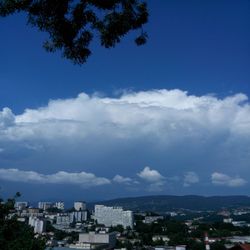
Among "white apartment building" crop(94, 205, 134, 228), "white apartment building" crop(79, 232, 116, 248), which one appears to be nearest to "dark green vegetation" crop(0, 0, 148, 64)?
"white apartment building" crop(79, 232, 116, 248)

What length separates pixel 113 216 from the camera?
6073 inches

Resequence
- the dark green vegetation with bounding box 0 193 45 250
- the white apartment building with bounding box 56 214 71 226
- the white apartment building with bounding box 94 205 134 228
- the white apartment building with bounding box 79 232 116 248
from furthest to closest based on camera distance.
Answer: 1. the white apartment building with bounding box 56 214 71 226
2. the white apartment building with bounding box 94 205 134 228
3. the white apartment building with bounding box 79 232 116 248
4. the dark green vegetation with bounding box 0 193 45 250

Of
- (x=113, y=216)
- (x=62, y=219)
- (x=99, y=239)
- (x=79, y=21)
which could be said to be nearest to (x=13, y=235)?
(x=79, y=21)

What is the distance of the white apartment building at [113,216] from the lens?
14300 cm

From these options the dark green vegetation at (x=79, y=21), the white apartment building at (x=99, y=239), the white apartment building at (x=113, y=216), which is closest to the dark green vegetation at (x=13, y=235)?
the dark green vegetation at (x=79, y=21)

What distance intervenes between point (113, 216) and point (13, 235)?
459ft

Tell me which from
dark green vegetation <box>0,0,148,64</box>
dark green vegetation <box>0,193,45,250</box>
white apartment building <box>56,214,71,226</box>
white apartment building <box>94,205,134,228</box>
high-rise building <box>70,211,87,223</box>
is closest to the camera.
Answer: dark green vegetation <box>0,0,148,64</box>

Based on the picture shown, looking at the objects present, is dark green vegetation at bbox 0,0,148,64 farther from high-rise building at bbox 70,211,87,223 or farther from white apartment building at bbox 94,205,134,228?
high-rise building at bbox 70,211,87,223

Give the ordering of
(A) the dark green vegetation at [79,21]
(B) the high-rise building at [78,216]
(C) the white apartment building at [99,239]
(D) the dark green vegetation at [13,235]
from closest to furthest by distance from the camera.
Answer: (A) the dark green vegetation at [79,21] < (D) the dark green vegetation at [13,235] < (C) the white apartment building at [99,239] < (B) the high-rise building at [78,216]

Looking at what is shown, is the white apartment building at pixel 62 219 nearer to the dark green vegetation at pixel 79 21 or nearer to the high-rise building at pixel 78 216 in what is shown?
the high-rise building at pixel 78 216

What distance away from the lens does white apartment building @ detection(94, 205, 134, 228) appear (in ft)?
469

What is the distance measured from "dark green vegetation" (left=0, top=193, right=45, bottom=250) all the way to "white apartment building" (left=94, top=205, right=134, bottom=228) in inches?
4964

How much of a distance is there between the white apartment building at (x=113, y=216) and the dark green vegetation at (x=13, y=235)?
126 meters

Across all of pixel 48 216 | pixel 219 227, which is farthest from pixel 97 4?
pixel 48 216
